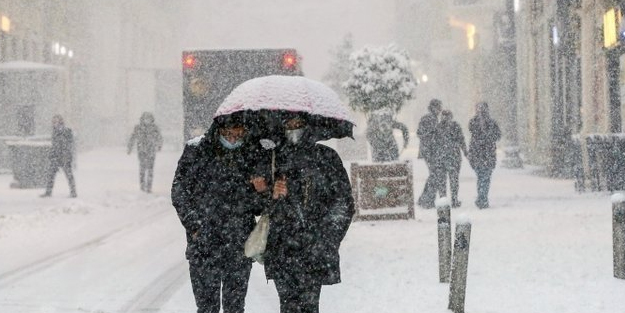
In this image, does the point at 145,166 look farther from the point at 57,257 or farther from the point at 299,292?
the point at 299,292

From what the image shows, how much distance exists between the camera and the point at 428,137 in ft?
52.1

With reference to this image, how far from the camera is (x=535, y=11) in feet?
93.1

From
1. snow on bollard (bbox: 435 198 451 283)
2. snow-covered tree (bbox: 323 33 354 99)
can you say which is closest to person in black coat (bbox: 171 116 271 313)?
snow on bollard (bbox: 435 198 451 283)

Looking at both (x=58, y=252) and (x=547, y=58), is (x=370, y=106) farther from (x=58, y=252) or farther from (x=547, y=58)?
(x=58, y=252)

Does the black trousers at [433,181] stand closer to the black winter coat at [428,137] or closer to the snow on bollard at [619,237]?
the black winter coat at [428,137]

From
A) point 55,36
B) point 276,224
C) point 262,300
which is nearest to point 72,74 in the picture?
point 55,36

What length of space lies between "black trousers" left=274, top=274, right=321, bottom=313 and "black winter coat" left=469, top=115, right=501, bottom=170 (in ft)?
35.0

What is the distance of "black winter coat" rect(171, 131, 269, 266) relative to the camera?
18.2 feet

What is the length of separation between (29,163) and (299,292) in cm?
1794

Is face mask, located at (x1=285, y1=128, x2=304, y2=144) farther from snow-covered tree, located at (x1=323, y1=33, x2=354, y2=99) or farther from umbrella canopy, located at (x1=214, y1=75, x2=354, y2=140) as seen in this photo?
snow-covered tree, located at (x1=323, y1=33, x2=354, y2=99)

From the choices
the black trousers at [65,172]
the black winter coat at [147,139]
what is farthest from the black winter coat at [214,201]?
the black winter coat at [147,139]

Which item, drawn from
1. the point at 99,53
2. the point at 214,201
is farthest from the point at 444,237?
the point at 99,53

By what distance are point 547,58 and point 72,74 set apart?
24713 millimetres

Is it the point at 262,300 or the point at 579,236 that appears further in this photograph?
the point at 579,236
